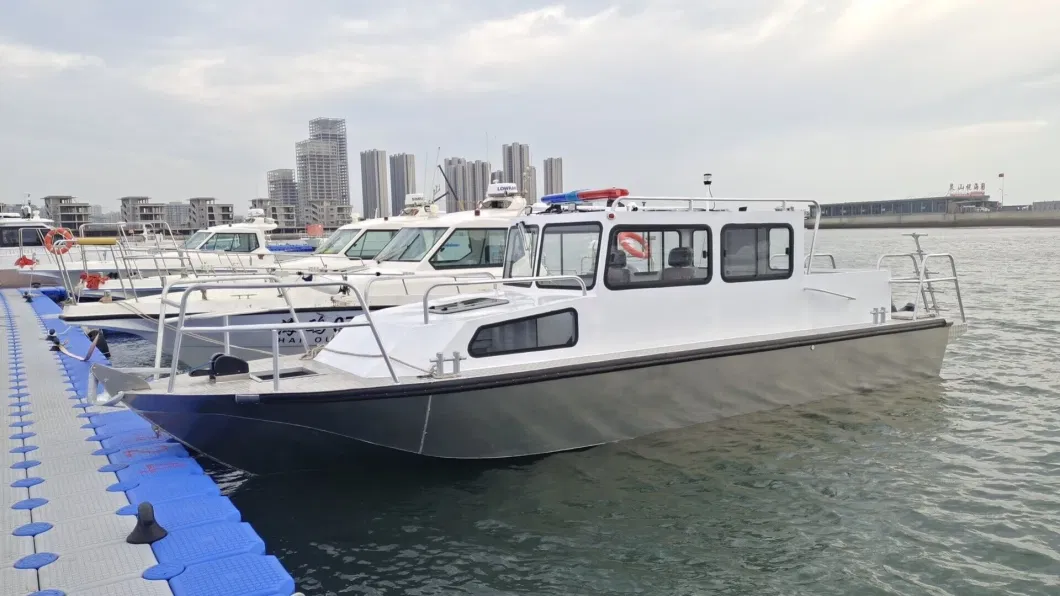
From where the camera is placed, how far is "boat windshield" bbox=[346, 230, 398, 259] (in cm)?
1548

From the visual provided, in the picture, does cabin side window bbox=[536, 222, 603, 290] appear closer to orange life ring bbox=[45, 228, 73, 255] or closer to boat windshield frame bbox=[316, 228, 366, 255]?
boat windshield frame bbox=[316, 228, 366, 255]

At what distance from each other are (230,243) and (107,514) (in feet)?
52.2

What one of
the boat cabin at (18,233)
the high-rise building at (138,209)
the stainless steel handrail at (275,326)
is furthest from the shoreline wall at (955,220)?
the stainless steel handrail at (275,326)

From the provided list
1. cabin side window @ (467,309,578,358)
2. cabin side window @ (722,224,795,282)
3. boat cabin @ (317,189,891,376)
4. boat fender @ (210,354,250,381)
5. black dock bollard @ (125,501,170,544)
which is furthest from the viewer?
cabin side window @ (722,224,795,282)

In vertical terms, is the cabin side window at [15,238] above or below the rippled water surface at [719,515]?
above

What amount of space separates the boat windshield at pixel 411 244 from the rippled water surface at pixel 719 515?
279 inches

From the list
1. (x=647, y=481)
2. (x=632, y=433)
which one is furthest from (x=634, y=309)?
(x=647, y=481)

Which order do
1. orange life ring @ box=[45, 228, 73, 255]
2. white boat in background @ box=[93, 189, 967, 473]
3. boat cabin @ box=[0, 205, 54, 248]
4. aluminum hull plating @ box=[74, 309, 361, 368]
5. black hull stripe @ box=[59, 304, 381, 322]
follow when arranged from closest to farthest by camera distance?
white boat in background @ box=[93, 189, 967, 473], black hull stripe @ box=[59, 304, 381, 322], aluminum hull plating @ box=[74, 309, 361, 368], orange life ring @ box=[45, 228, 73, 255], boat cabin @ box=[0, 205, 54, 248]

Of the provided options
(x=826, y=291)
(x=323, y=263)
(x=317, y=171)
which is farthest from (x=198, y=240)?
(x=317, y=171)

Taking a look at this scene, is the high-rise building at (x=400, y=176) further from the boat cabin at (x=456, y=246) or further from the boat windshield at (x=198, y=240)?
the boat cabin at (x=456, y=246)

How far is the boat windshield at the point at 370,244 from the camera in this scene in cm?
1548

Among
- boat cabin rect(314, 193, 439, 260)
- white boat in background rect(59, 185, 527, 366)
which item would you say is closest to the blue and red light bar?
white boat in background rect(59, 185, 527, 366)

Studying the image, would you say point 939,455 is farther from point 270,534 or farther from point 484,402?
point 270,534

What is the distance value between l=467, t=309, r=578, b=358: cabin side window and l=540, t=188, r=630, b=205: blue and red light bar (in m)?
1.28
